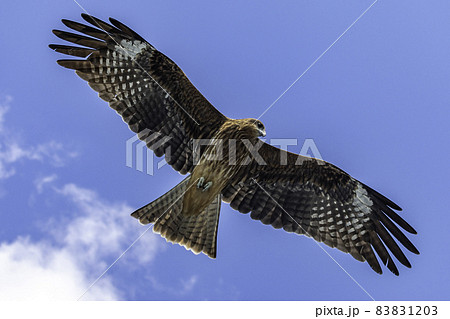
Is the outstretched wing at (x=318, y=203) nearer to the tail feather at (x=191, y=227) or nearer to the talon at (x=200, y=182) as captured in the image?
the tail feather at (x=191, y=227)

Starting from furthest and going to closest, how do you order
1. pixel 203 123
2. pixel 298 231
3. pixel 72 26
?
pixel 298 231 → pixel 203 123 → pixel 72 26

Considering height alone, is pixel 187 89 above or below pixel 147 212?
above

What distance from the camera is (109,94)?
28.0ft

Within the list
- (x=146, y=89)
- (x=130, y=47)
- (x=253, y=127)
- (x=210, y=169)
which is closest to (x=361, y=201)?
(x=253, y=127)

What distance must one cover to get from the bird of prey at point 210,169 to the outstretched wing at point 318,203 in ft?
0.06

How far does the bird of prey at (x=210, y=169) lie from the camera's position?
8.43 m

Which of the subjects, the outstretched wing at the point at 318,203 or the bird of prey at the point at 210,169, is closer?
the bird of prey at the point at 210,169

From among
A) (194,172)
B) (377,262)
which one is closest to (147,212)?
(194,172)

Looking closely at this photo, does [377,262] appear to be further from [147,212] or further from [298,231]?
[147,212]

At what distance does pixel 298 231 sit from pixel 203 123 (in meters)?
2.46

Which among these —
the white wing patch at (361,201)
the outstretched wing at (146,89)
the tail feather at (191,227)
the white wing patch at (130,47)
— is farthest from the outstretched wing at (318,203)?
the white wing patch at (130,47)

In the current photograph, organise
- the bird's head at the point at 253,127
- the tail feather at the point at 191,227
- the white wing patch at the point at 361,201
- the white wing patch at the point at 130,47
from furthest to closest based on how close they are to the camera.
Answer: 1. the white wing patch at the point at 361,201
2. the tail feather at the point at 191,227
3. the white wing patch at the point at 130,47
4. the bird's head at the point at 253,127

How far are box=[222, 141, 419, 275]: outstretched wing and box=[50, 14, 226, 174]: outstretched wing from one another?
3.79 feet

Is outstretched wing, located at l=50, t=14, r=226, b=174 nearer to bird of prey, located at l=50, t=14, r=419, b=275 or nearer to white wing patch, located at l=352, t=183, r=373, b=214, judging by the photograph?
bird of prey, located at l=50, t=14, r=419, b=275
